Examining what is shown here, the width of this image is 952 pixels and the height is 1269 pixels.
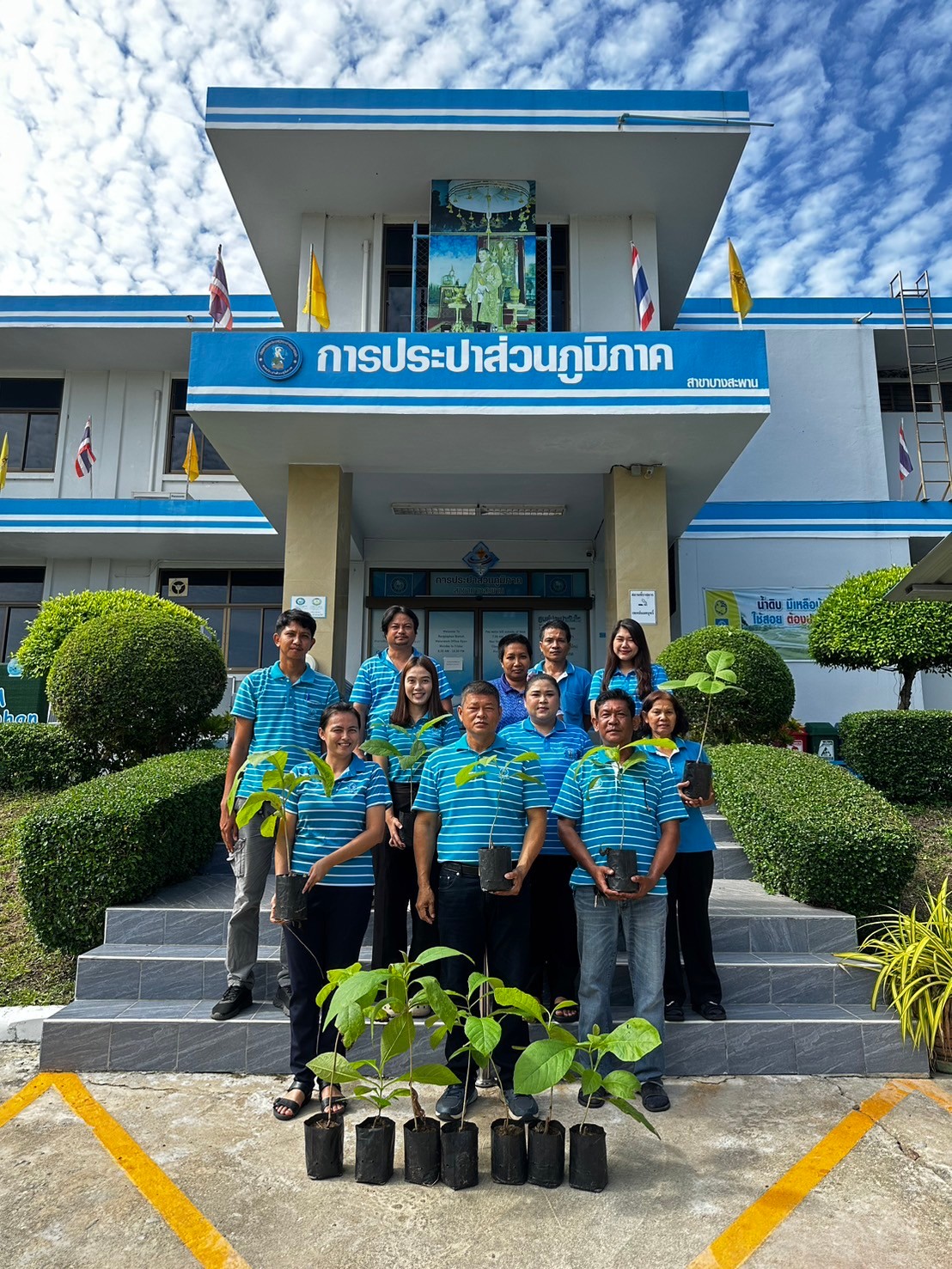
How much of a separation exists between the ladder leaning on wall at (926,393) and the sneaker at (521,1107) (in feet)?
40.7

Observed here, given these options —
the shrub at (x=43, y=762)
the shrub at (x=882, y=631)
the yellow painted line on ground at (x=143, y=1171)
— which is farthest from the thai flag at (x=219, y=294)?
the yellow painted line on ground at (x=143, y=1171)

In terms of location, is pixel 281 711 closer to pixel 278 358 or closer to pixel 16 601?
pixel 278 358

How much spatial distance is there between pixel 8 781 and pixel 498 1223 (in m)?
6.30

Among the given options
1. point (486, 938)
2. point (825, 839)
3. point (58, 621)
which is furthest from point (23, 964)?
point (58, 621)

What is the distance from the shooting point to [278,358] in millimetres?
8117

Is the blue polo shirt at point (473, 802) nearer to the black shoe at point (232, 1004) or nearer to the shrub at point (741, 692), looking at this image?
the black shoe at point (232, 1004)

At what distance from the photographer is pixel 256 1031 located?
400 cm

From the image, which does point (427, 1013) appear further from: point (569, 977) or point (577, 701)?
point (577, 701)

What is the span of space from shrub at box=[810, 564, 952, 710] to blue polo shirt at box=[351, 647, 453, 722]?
5.44 metres

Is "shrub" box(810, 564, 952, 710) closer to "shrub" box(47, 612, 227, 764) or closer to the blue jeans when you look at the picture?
the blue jeans

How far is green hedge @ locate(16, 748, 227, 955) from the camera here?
4832 millimetres

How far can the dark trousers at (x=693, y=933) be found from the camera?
161 inches

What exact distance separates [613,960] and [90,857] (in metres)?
3.03

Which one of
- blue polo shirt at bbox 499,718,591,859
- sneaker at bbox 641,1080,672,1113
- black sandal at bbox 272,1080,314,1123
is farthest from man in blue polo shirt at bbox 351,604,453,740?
sneaker at bbox 641,1080,672,1113
